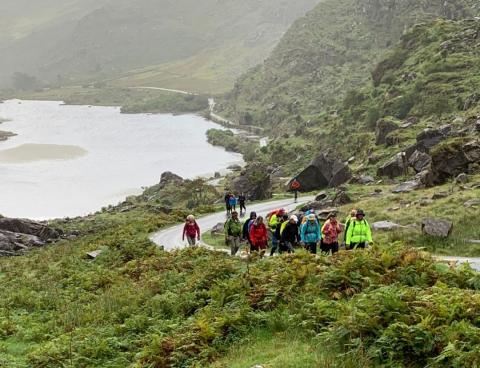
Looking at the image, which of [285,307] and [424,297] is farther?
[285,307]

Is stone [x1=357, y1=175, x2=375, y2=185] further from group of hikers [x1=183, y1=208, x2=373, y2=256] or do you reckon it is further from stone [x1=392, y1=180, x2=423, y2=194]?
group of hikers [x1=183, y1=208, x2=373, y2=256]

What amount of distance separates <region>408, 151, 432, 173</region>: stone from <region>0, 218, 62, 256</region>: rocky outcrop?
2852cm

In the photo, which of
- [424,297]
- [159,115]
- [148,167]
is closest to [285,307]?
[424,297]

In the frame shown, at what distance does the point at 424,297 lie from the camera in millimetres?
10281

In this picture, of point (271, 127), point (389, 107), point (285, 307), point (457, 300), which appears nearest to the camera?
point (457, 300)

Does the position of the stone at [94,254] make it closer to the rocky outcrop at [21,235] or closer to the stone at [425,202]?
the rocky outcrop at [21,235]

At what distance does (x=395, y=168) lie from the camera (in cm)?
4675

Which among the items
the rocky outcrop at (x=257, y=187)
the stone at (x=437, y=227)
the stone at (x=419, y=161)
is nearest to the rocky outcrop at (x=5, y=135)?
the rocky outcrop at (x=257, y=187)

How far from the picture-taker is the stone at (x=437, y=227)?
74.4 ft

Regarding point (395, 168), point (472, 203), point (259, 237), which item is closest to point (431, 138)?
point (395, 168)

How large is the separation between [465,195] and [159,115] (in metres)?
176

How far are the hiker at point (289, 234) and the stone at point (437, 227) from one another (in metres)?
6.44

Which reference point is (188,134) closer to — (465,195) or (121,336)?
(465,195)

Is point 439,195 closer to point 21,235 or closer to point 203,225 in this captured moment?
point 203,225
